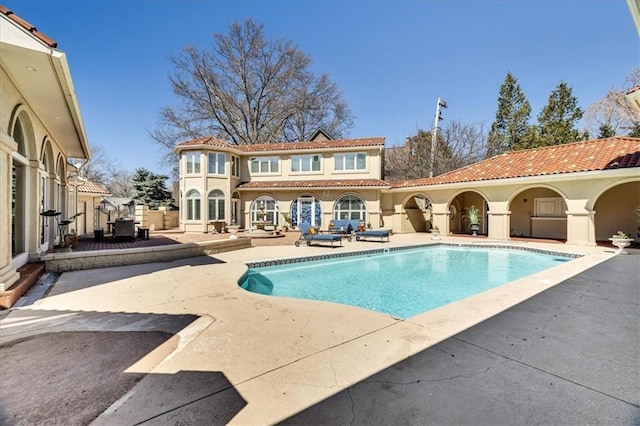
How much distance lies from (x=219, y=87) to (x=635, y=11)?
31.4m

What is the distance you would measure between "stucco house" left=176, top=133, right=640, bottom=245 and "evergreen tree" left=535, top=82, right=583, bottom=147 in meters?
11.2

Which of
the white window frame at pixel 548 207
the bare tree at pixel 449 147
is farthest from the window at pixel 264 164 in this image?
the white window frame at pixel 548 207

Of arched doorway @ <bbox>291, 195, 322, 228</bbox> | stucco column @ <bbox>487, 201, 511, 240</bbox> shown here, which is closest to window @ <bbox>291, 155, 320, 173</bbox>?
arched doorway @ <bbox>291, 195, 322, 228</bbox>

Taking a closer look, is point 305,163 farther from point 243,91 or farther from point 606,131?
point 606,131

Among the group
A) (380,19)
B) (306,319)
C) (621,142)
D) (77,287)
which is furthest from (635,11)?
(621,142)

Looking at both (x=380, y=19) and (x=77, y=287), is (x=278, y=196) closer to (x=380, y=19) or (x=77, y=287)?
(x=380, y=19)

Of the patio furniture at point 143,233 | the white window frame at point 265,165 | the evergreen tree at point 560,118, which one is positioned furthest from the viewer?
the evergreen tree at point 560,118

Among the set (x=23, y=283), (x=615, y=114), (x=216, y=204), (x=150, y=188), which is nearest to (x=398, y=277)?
(x=23, y=283)

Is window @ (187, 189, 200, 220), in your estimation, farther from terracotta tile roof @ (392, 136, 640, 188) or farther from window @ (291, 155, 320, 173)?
terracotta tile roof @ (392, 136, 640, 188)

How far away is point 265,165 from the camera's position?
22.1 meters

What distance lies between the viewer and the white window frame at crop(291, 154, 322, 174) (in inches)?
841

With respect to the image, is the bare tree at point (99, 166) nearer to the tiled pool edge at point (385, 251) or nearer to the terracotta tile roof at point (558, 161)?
the tiled pool edge at point (385, 251)

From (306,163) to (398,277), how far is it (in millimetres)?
13840

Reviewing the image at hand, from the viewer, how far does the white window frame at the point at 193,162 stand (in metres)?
19.5
